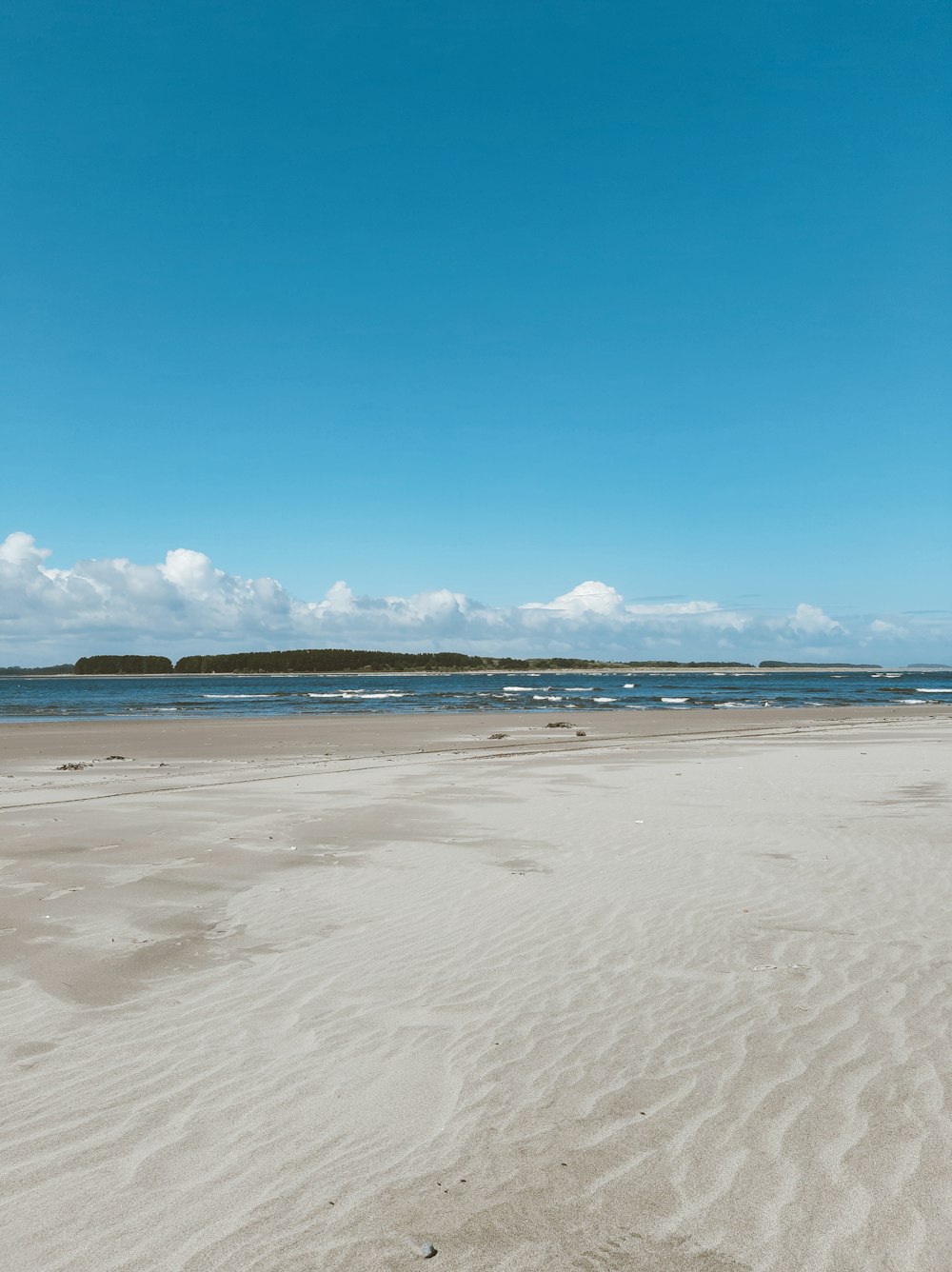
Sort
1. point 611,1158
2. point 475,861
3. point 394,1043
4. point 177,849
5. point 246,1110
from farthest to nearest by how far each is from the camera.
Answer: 1. point 177,849
2. point 475,861
3. point 394,1043
4. point 246,1110
5. point 611,1158

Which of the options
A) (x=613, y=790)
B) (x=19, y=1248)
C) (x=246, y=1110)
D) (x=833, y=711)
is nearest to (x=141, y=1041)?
(x=246, y=1110)

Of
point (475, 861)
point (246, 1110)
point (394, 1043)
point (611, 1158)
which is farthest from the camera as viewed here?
point (475, 861)

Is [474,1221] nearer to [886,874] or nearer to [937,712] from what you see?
[886,874]

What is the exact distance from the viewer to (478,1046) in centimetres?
491

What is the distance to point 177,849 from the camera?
10.3m

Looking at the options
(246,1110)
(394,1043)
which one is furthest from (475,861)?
(246,1110)

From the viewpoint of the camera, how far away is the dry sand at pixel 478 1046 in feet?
10.9

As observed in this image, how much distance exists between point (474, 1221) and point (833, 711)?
146ft

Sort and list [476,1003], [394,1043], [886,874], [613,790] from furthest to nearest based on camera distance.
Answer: [613,790]
[886,874]
[476,1003]
[394,1043]

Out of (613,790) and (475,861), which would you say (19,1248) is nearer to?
(475,861)

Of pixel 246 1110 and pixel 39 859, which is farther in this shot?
pixel 39 859

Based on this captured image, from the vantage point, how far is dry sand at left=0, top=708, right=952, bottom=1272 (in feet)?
10.9

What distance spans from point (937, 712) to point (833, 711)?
5.09 meters

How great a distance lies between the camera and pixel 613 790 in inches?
599
